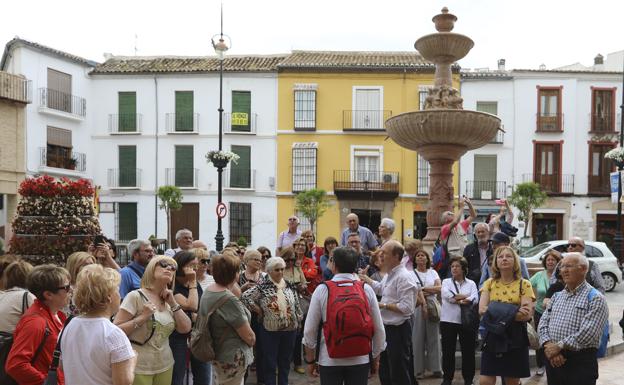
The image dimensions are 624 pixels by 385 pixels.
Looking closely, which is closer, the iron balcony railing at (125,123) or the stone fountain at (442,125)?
the stone fountain at (442,125)

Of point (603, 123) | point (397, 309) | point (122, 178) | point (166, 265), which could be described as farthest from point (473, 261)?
point (603, 123)

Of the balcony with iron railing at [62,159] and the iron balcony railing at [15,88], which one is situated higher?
the iron balcony railing at [15,88]

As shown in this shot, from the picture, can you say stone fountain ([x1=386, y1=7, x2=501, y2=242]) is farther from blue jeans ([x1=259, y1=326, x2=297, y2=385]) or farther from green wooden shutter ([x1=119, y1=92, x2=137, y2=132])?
green wooden shutter ([x1=119, y1=92, x2=137, y2=132])

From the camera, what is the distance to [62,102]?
2700 cm

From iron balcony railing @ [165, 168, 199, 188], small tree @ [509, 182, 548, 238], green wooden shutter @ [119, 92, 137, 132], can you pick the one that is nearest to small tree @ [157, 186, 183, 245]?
iron balcony railing @ [165, 168, 199, 188]

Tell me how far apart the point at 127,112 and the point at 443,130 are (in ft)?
74.9

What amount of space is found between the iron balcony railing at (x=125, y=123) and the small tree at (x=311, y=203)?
31.8ft

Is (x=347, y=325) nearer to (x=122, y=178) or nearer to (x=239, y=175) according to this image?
(x=239, y=175)

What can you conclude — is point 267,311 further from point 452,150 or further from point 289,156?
point 289,156

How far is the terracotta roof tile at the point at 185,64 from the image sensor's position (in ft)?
92.3

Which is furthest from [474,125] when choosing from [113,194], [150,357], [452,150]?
[113,194]

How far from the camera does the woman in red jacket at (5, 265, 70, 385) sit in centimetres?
336

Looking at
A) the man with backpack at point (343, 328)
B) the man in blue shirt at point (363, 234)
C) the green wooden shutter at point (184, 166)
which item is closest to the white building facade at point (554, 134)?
the green wooden shutter at point (184, 166)

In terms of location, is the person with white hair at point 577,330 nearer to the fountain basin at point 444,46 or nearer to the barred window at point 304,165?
the fountain basin at point 444,46
